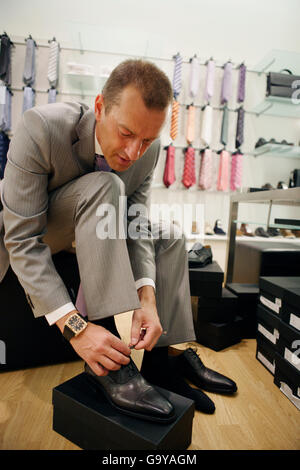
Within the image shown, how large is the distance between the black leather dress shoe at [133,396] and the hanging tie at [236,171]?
2853 mm

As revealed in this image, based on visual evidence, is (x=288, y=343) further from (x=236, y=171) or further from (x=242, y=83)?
(x=242, y=83)

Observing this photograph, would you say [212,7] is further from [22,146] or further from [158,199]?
[22,146]

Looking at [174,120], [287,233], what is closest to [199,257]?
[287,233]

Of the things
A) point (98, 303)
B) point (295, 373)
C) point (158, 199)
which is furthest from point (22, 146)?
point (158, 199)

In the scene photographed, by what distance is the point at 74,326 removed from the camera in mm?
569

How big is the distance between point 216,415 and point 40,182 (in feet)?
2.66

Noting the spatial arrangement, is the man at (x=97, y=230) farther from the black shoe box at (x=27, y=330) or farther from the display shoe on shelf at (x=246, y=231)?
the display shoe on shelf at (x=246, y=231)

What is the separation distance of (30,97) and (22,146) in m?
2.74

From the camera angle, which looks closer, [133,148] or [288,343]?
[133,148]

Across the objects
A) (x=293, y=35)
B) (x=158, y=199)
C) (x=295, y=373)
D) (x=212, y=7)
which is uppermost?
(x=212, y=7)

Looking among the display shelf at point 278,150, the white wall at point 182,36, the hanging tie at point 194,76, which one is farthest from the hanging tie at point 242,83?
the display shelf at point 278,150

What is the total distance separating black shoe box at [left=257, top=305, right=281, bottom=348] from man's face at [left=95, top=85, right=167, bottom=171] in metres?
0.76

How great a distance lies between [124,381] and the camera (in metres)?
0.61

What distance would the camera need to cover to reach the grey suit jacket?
0.61 m
